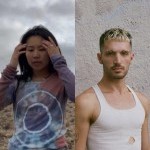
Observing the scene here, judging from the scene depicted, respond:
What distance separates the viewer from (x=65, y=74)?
2207mm

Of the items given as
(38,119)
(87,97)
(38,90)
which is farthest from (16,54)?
(87,97)

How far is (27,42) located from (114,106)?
667 mm

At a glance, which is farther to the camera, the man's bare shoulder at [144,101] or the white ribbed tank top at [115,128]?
the man's bare shoulder at [144,101]

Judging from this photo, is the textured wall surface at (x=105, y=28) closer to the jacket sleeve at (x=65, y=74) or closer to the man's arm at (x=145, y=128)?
the jacket sleeve at (x=65, y=74)

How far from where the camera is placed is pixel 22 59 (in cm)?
243

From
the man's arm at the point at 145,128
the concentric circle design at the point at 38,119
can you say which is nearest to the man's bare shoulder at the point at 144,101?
the man's arm at the point at 145,128

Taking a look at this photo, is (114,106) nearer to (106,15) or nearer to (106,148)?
(106,148)

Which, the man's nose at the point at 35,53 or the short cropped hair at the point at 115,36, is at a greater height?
the short cropped hair at the point at 115,36

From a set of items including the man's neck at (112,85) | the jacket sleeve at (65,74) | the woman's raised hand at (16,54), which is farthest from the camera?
the woman's raised hand at (16,54)

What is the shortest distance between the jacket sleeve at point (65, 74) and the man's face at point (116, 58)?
0.29 meters

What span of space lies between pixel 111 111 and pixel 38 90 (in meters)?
0.52

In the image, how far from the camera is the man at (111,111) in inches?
74.9

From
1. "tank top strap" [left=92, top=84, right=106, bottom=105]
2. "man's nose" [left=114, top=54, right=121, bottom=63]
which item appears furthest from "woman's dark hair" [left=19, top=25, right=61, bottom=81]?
"man's nose" [left=114, top=54, right=121, bottom=63]

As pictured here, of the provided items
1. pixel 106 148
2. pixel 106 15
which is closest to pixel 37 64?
pixel 106 15
